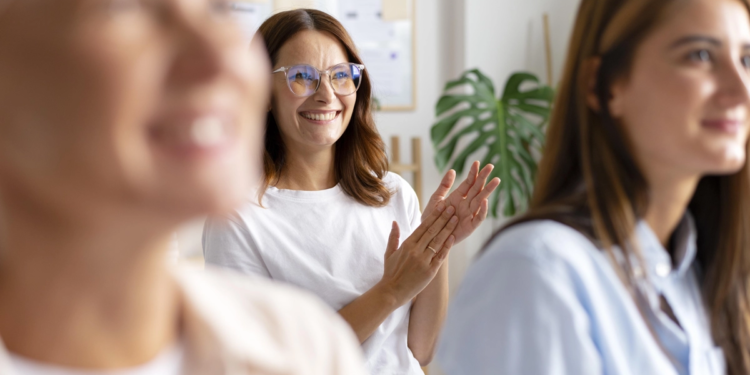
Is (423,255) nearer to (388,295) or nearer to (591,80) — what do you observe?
(388,295)

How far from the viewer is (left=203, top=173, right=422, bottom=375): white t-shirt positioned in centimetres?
158

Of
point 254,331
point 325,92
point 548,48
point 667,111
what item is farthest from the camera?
point 548,48

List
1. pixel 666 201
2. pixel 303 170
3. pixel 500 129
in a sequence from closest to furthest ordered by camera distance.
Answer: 1. pixel 666 201
2. pixel 303 170
3. pixel 500 129

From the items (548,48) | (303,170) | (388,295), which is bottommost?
(388,295)

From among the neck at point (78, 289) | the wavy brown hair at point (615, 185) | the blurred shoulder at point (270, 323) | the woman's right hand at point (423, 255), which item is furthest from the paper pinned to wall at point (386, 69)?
the neck at point (78, 289)

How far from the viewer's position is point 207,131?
0.33 meters

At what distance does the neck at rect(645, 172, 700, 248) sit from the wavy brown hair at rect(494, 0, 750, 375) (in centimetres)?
2

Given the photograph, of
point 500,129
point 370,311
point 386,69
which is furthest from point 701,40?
point 386,69

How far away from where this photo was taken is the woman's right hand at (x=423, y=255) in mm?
1471

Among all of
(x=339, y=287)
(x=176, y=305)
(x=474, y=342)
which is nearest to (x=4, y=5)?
(x=176, y=305)

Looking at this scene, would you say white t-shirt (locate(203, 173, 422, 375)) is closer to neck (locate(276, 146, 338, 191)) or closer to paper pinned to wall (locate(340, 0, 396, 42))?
neck (locate(276, 146, 338, 191))

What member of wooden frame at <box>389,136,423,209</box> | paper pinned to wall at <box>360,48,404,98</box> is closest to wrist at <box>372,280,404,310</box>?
wooden frame at <box>389,136,423,209</box>

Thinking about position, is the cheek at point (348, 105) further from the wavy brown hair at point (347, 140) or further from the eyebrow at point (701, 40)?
the eyebrow at point (701, 40)

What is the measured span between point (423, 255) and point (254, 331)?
103 centimetres
